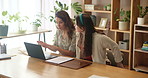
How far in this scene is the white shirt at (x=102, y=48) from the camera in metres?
2.91

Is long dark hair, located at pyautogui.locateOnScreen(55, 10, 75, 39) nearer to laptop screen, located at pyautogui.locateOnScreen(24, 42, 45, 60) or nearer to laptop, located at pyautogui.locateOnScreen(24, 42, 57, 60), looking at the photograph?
laptop, located at pyautogui.locateOnScreen(24, 42, 57, 60)

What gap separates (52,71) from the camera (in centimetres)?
250

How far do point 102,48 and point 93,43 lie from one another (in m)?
0.12

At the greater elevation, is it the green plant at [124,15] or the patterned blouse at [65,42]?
the green plant at [124,15]

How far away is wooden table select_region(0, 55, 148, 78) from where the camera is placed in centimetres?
236

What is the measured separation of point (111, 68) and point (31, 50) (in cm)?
101

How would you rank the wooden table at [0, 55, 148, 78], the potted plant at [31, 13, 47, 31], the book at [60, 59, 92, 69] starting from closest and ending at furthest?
the wooden table at [0, 55, 148, 78] → the book at [60, 59, 92, 69] → the potted plant at [31, 13, 47, 31]

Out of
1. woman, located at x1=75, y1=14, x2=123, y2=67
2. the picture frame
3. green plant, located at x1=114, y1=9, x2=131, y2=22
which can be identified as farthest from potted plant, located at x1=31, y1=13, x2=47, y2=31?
woman, located at x1=75, y1=14, x2=123, y2=67

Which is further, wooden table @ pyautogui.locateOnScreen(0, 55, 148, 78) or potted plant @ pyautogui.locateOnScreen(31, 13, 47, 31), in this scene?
potted plant @ pyautogui.locateOnScreen(31, 13, 47, 31)

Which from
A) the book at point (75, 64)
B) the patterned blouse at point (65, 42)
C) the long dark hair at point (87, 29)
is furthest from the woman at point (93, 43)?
the patterned blouse at point (65, 42)

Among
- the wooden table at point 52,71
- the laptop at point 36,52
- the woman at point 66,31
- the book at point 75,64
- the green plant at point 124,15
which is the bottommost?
the wooden table at point 52,71

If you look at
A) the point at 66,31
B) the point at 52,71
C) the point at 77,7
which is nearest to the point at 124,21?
the point at 77,7

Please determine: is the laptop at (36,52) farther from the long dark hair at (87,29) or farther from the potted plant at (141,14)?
the potted plant at (141,14)

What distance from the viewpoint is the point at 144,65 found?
460cm
